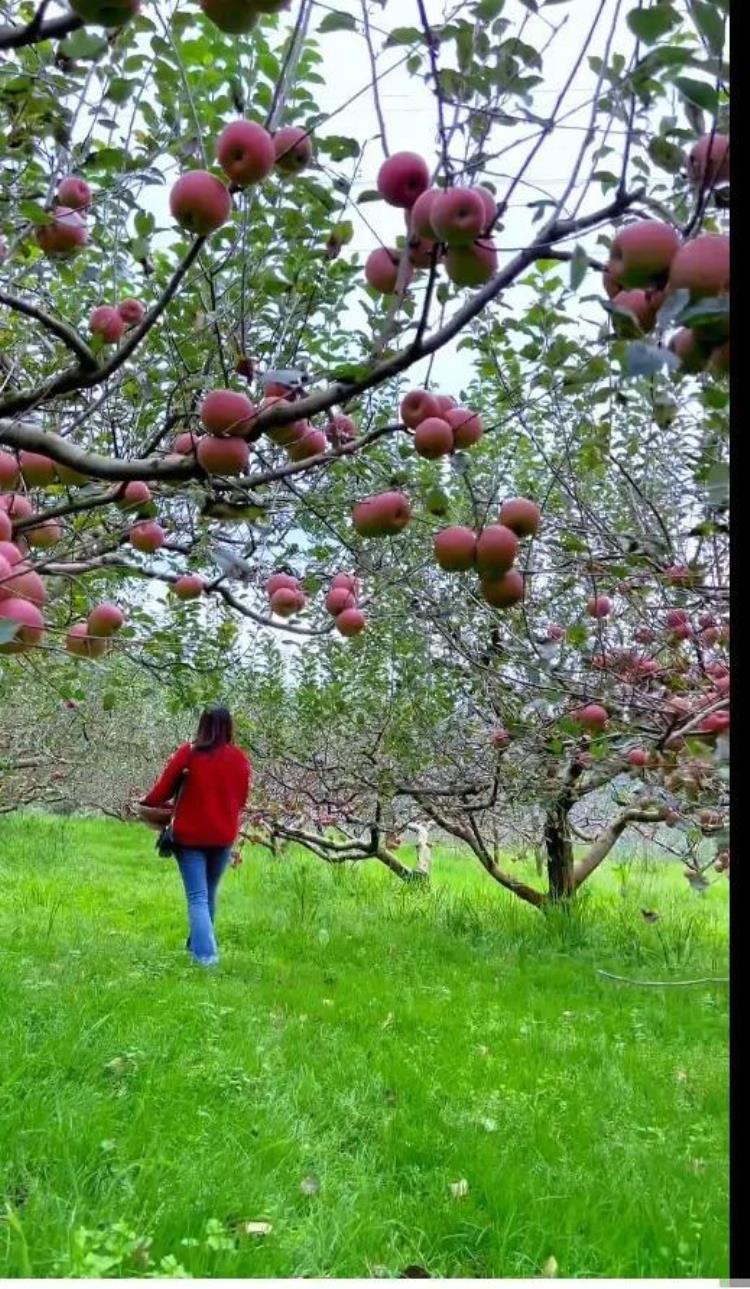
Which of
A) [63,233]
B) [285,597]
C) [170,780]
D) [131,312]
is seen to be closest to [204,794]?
[170,780]

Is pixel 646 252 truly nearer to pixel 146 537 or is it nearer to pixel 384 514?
pixel 384 514

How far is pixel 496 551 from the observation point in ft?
4.71

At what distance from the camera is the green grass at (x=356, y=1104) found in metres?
2.18

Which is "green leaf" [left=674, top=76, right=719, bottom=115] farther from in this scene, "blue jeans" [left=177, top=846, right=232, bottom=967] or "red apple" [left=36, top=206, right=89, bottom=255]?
"blue jeans" [left=177, top=846, right=232, bottom=967]

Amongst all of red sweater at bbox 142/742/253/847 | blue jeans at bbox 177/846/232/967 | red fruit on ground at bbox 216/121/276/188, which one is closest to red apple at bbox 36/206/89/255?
red fruit on ground at bbox 216/121/276/188

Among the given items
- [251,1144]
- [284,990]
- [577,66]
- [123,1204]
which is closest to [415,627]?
[284,990]

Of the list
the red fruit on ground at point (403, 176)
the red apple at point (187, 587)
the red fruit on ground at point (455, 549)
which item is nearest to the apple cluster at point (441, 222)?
the red fruit on ground at point (403, 176)

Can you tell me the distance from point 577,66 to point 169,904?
666 cm

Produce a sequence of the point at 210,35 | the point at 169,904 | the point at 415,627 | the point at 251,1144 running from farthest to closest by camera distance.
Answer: the point at 169,904, the point at 415,627, the point at 251,1144, the point at 210,35

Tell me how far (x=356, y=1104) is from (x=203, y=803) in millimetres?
2265

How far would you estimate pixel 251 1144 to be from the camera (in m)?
2.64

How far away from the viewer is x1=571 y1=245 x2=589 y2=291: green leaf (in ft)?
2.66

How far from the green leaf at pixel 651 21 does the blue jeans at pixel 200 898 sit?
4666mm

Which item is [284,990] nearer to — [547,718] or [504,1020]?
[504,1020]
